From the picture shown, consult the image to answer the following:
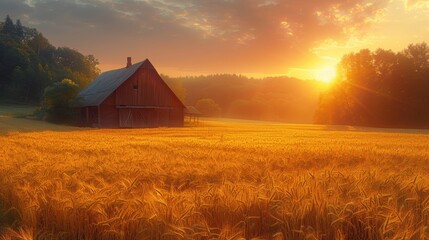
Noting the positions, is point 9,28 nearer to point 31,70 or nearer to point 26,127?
→ point 31,70

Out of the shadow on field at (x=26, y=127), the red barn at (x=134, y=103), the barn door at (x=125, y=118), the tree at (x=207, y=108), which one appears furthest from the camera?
the tree at (x=207, y=108)

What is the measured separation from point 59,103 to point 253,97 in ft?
380

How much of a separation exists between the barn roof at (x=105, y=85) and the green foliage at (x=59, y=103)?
5.56 feet

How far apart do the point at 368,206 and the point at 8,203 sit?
4.89m

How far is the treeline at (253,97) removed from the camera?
139 m

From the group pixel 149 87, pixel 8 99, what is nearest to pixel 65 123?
pixel 149 87

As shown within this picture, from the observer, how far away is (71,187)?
18.8 ft

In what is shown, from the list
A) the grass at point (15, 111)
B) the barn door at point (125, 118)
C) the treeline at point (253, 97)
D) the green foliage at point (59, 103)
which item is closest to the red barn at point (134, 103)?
the barn door at point (125, 118)

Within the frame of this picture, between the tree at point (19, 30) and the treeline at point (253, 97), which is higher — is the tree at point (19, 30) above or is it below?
above

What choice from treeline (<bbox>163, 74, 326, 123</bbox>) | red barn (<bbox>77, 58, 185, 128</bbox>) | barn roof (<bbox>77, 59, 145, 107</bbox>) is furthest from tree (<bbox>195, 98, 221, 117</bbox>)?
red barn (<bbox>77, 58, 185, 128</bbox>)

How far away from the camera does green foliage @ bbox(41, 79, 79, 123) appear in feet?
180

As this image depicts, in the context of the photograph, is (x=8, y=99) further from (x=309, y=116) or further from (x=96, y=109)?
(x=309, y=116)

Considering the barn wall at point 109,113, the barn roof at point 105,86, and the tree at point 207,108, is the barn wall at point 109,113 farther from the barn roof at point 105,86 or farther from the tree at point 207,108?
the tree at point 207,108

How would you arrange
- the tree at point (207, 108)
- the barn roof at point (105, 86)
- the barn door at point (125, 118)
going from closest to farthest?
the barn door at point (125, 118) → the barn roof at point (105, 86) → the tree at point (207, 108)
